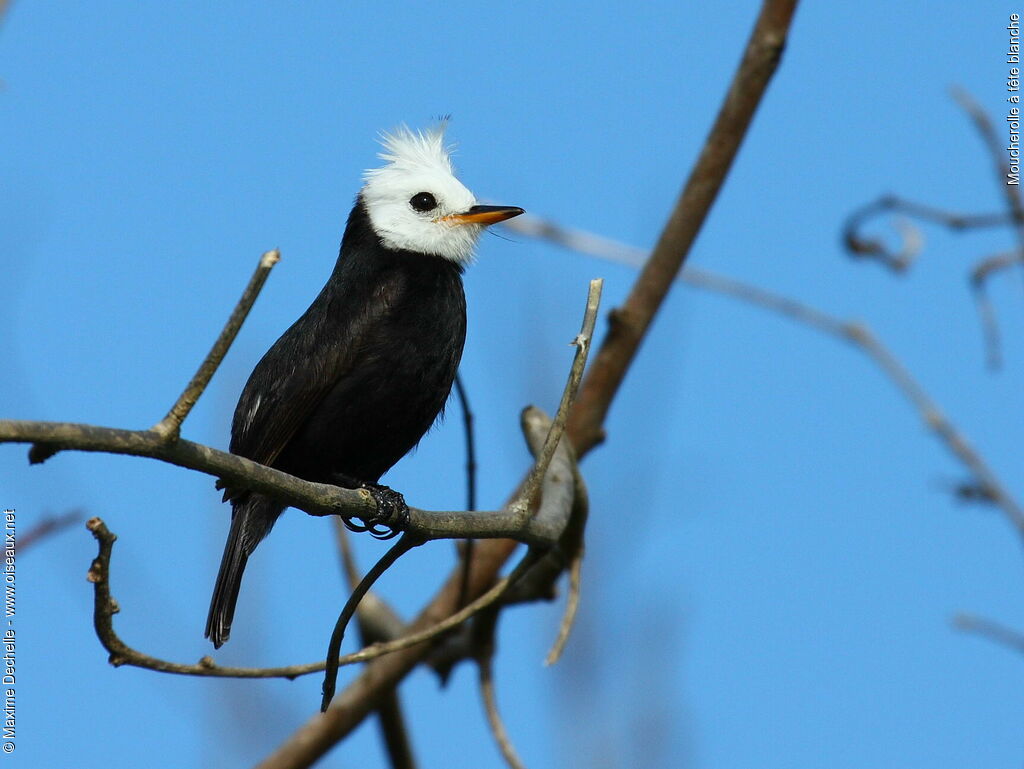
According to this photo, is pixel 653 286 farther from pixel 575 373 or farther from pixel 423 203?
pixel 575 373

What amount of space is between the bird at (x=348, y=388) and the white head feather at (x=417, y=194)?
281 mm

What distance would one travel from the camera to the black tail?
4625 millimetres

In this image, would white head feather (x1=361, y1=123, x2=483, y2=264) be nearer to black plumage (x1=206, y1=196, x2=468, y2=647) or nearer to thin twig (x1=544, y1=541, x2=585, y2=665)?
black plumage (x1=206, y1=196, x2=468, y2=647)

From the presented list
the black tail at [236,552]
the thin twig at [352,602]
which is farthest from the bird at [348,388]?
the thin twig at [352,602]

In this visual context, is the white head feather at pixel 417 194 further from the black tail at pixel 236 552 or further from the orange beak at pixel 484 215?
the black tail at pixel 236 552

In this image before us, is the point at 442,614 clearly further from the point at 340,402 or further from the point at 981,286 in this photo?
the point at 981,286

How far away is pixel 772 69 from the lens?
17.7 ft

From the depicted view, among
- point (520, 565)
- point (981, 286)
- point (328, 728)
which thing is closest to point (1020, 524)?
point (981, 286)

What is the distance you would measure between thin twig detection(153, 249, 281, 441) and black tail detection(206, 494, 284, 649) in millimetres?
2079

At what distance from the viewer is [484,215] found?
5691 mm

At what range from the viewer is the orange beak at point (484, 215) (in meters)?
5.59

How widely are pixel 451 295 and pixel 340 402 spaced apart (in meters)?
0.74

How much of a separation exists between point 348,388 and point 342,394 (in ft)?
0.11

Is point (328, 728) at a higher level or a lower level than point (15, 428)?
lower
